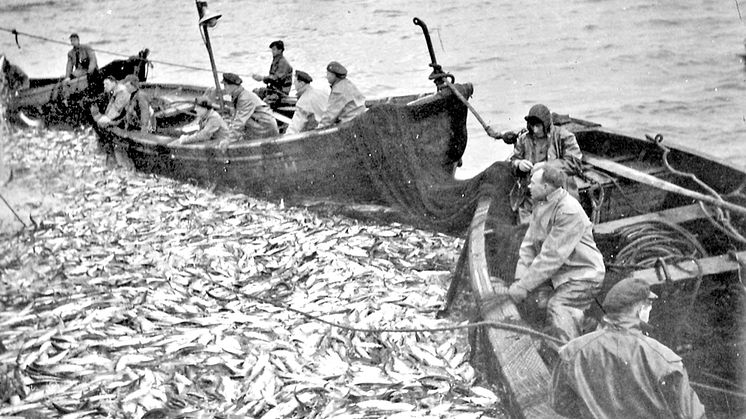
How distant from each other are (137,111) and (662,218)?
9757mm

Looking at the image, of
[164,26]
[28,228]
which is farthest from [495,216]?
[164,26]

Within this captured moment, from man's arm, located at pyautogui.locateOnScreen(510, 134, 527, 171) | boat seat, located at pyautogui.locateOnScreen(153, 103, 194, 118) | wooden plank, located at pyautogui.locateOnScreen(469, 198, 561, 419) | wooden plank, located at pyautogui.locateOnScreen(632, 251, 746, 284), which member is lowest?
wooden plank, located at pyautogui.locateOnScreen(469, 198, 561, 419)

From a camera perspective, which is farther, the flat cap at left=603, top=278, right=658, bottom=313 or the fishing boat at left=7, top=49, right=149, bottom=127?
the fishing boat at left=7, top=49, right=149, bottom=127

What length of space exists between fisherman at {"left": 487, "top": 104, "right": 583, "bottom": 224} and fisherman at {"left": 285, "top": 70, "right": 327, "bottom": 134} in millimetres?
3638

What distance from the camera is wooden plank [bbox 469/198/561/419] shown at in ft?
13.0

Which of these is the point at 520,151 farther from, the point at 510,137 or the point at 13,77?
the point at 13,77

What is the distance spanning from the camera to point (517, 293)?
4980mm

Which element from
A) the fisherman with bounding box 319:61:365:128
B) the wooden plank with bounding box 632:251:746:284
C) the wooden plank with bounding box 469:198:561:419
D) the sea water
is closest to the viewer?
the wooden plank with bounding box 469:198:561:419

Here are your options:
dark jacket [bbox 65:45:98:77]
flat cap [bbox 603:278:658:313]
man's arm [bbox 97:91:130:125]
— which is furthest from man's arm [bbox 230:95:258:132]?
flat cap [bbox 603:278:658:313]

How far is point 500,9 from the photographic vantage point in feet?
85.6

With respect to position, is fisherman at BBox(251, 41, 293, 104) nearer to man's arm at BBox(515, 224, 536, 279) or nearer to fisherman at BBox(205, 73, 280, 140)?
fisherman at BBox(205, 73, 280, 140)

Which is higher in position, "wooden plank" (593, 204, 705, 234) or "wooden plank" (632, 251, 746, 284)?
"wooden plank" (593, 204, 705, 234)

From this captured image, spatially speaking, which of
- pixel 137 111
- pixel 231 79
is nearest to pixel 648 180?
pixel 231 79

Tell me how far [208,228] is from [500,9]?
20406 mm
